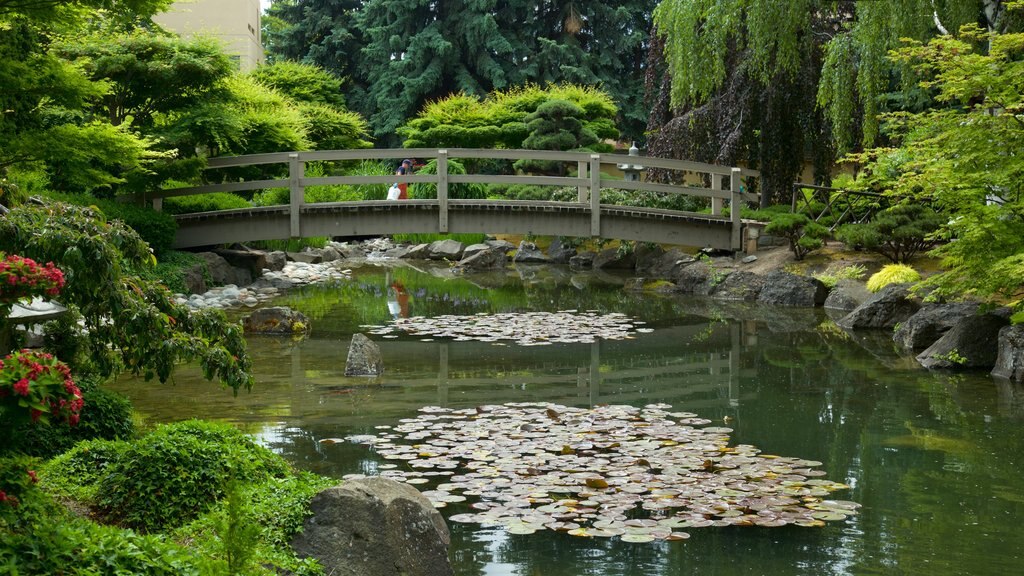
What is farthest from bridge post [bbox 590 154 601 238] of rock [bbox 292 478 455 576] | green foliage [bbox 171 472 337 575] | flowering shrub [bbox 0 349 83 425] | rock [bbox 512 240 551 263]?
flowering shrub [bbox 0 349 83 425]

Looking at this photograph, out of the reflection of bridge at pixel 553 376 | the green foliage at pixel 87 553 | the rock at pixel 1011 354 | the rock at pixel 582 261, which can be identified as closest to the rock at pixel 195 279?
the reflection of bridge at pixel 553 376

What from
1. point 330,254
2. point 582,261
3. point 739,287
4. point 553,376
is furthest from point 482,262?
point 553,376

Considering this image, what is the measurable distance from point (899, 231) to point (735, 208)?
327cm

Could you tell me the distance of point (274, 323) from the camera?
12.4 meters

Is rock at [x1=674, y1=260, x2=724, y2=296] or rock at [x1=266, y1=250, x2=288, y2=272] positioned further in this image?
rock at [x1=266, y1=250, x2=288, y2=272]

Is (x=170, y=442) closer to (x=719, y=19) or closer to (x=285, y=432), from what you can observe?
(x=285, y=432)

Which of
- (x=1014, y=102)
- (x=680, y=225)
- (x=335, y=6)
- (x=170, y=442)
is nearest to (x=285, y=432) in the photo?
(x=170, y=442)

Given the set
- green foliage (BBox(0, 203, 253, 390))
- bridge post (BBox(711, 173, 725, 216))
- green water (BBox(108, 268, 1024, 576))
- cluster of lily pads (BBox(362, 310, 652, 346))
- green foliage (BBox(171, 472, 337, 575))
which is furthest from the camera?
bridge post (BBox(711, 173, 725, 216))

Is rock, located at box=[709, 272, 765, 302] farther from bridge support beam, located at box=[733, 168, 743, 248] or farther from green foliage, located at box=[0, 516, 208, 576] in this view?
green foliage, located at box=[0, 516, 208, 576]

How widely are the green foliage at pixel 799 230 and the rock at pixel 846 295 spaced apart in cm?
104

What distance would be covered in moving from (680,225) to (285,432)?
34.4 ft

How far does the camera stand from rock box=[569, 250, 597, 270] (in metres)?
20.9

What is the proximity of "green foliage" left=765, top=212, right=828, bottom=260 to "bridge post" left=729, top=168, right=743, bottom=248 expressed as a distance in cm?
63

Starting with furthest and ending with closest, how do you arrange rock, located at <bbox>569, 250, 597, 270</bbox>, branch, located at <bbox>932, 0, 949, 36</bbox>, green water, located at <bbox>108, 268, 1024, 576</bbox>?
rock, located at <bbox>569, 250, 597, 270</bbox> → branch, located at <bbox>932, 0, 949, 36</bbox> → green water, located at <bbox>108, 268, 1024, 576</bbox>
